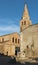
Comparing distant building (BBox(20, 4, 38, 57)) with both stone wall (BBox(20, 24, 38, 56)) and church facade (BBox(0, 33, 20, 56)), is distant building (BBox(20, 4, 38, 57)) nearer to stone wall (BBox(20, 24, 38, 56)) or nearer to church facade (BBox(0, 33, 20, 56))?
stone wall (BBox(20, 24, 38, 56))

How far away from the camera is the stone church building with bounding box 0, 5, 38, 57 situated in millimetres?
39219

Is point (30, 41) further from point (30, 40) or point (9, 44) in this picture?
point (9, 44)

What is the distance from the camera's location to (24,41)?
4397 cm

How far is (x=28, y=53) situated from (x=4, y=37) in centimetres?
1686

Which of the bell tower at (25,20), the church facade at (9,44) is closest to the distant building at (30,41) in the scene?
the church facade at (9,44)

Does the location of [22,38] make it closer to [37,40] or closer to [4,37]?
[37,40]

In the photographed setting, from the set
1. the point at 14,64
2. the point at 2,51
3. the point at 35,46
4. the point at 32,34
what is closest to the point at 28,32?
the point at 32,34

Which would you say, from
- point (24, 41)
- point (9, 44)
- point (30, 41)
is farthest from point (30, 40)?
point (9, 44)

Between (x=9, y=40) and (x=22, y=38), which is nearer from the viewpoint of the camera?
(x=22, y=38)

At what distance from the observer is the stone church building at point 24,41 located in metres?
39.2

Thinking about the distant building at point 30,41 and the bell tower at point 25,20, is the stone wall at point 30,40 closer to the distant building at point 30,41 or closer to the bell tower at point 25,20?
the distant building at point 30,41

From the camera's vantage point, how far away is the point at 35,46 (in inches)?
1545

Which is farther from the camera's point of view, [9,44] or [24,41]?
[9,44]

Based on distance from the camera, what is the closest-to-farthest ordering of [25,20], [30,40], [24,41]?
[30,40]
[24,41]
[25,20]
